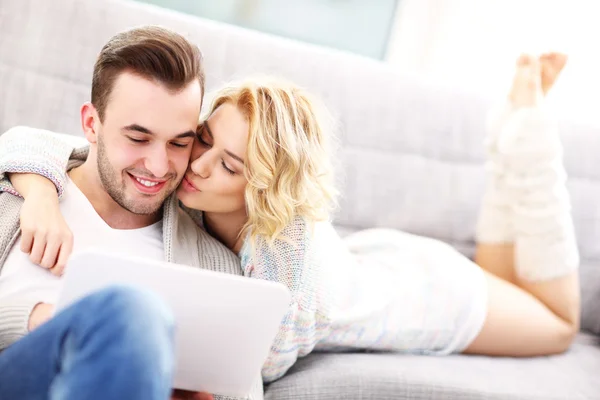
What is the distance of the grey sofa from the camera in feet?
4.86

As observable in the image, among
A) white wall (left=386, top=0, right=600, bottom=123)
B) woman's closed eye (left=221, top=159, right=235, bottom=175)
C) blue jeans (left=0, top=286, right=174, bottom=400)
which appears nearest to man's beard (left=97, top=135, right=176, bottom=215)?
woman's closed eye (left=221, top=159, right=235, bottom=175)

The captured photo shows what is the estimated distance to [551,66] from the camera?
6.44 feet

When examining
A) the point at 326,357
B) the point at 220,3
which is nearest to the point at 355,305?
the point at 326,357

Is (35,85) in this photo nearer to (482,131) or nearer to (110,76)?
(110,76)

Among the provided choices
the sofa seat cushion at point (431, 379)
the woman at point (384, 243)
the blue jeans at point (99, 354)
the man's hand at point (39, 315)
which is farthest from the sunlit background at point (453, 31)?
the blue jeans at point (99, 354)

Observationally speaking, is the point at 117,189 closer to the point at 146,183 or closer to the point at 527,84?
the point at 146,183

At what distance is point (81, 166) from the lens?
1.47 metres

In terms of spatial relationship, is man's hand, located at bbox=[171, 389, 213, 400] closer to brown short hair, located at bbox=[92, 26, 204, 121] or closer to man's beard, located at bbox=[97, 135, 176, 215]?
man's beard, located at bbox=[97, 135, 176, 215]

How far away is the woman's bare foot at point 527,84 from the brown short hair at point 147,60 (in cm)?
102

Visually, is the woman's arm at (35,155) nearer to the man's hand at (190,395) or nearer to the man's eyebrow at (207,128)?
the man's eyebrow at (207,128)

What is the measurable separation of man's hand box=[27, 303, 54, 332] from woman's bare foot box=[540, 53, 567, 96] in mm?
1528

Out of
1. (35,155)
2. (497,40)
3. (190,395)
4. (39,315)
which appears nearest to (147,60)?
(35,155)

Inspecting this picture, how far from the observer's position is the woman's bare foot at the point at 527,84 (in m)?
1.91

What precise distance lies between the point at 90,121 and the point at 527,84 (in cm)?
124
